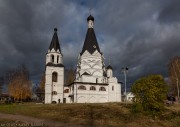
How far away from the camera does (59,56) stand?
5400 centimetres

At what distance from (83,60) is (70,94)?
967 centimetres

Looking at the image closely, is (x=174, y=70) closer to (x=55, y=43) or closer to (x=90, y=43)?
(x=90, y=43)

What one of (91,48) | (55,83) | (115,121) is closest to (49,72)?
(55,83)

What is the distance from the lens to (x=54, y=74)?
53719 mm

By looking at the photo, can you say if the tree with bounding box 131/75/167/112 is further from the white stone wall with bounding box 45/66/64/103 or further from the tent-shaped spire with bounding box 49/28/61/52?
the tent-shaped spire with bounding box 49/28/61/52

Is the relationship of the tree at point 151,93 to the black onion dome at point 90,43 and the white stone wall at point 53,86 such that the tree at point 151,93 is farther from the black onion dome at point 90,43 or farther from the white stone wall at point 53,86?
the black onion dome at point 90,43

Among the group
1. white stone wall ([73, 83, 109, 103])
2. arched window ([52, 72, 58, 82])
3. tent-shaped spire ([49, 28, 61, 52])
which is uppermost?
tent-shaped spire ([49, 28, 61, 52])

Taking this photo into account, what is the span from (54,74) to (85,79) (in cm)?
763

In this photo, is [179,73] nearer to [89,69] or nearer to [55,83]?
[89,69]

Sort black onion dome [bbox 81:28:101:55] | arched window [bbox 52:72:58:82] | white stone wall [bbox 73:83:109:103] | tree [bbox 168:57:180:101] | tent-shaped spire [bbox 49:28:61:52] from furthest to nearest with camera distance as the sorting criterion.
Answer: black onion dome [bbox 81:28:101:55]
tent-shaped spire [bbox 49:28:61:52]
arched window [bbox 52:72:58:82]
white stone wall [bbox 73:83:109:103]
tree [bbox 168:57:180:101]

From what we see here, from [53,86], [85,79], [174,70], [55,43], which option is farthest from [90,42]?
[174,70]

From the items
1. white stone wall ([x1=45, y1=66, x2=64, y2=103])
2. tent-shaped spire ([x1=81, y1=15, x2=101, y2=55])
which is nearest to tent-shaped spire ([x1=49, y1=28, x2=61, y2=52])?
white stone wall ([x1=45, y1=66, x2=64, y2=103])

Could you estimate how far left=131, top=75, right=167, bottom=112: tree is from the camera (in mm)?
27520

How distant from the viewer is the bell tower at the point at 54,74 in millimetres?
51531
